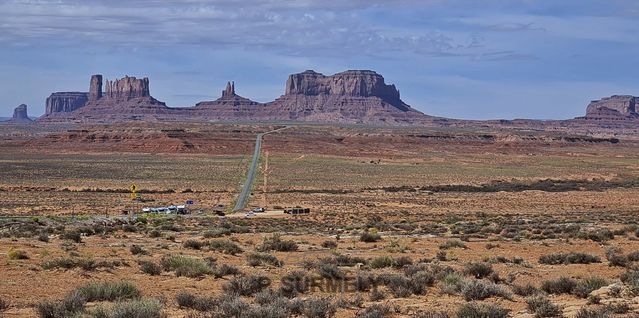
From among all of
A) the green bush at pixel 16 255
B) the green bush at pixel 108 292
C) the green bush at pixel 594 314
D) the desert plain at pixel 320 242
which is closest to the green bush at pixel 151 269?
the desert plain at pixel 320 242

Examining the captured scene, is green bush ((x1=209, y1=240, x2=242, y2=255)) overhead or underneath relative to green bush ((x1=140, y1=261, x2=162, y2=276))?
underneath

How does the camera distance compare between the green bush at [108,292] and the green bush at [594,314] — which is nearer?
the green bush at [594,314]

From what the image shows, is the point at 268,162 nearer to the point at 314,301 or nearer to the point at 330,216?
the point at 330,216

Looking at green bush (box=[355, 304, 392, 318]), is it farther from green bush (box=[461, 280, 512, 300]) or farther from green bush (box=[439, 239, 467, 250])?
A: green bush (box=[439, 239, 467, 250])

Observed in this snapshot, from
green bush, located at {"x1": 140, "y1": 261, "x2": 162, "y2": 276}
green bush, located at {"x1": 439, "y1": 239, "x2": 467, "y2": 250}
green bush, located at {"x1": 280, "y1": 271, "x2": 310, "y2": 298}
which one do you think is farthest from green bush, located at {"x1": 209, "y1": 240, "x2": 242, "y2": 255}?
green bush, located at {"x1": 439, "y1": 239, "x2": 467, "y2": 250}

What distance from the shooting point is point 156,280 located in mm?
16719

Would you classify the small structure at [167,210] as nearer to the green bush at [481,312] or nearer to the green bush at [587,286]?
the green bush at [587,286]

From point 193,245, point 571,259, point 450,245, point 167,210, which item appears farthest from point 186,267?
point 167,210

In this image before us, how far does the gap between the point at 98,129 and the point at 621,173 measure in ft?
335

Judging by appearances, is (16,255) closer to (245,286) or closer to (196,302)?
(245,286)

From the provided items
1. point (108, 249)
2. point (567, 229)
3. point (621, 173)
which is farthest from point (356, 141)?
point (108, 249)

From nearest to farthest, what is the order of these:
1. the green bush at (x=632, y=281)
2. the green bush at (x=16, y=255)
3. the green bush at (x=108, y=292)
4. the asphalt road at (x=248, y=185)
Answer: the green bush at (x=632, y=281)
the green bush at (x=108, y=292)
the green bush at (x=16, y=255)
the asphalt road at (x=248, y=185)

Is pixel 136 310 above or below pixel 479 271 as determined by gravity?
above

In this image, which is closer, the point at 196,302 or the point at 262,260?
the point at 196,302
